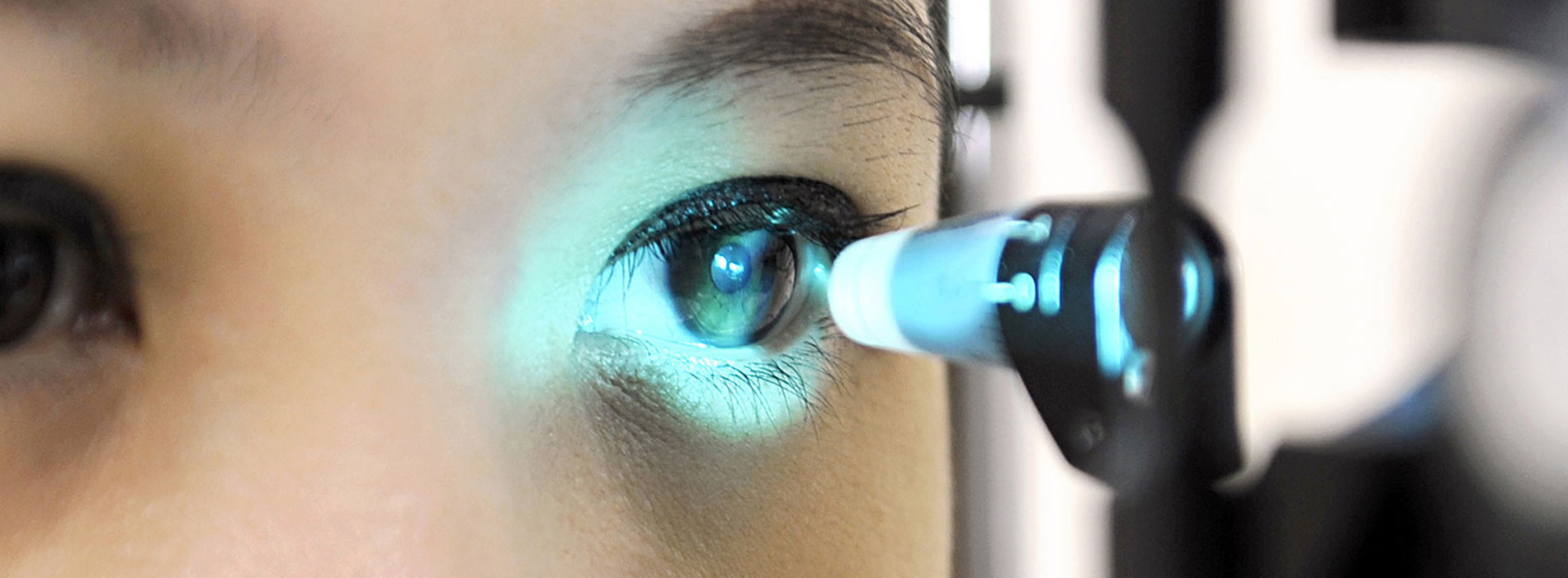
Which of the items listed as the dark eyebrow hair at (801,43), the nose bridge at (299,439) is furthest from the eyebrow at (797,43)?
the nose bridge at (299,439)

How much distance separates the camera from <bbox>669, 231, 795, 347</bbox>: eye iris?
357 millimetres

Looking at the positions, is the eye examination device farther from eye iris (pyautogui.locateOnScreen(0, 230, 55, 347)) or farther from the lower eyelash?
eye iris (pyautogui.locateOnScreen(0, 230, 55, 347))

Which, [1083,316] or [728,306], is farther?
[728,306]

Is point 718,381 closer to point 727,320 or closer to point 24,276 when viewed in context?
point 727,320

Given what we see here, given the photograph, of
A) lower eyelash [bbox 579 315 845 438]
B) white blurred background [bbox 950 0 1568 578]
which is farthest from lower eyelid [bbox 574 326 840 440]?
white blurred background [bbox 950 0 1568 578]

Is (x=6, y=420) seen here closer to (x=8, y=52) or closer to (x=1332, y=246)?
(x=8, y=52)

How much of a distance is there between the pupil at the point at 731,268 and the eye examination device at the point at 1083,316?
0.10 metres

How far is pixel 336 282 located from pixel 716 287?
5.8 inches

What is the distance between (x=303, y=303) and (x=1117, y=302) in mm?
194

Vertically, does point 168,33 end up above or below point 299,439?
above

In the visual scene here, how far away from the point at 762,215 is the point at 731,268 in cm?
3

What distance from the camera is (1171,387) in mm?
207

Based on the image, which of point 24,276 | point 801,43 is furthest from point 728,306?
point 24,276

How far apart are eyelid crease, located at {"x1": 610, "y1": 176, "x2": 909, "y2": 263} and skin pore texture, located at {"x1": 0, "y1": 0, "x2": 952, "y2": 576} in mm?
41
